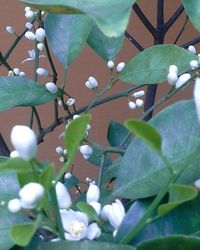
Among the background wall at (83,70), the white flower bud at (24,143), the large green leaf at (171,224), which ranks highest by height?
the white flower bud at (24,143)

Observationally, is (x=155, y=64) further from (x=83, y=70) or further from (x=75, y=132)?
(x=83, y=70)

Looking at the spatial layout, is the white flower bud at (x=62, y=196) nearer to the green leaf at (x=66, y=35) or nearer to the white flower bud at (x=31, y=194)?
the white flower bud at (x=31, y=194)

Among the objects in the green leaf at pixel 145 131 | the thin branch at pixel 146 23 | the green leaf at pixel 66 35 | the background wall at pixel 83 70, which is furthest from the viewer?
the background wall at pixel 83 70

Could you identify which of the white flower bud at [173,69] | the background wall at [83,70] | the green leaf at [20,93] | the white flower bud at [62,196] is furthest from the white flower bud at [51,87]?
the background wall at [83,70]

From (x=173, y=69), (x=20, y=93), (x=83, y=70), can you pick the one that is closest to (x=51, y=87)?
(x=20, y=93)

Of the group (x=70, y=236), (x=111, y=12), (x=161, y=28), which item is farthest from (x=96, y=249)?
(x=161, y=28)

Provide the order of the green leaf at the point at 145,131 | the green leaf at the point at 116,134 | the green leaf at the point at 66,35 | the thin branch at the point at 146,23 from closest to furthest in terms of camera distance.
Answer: the green leaf at the point at 145,131
the green leaf at the point at 66,35
the green leaf at the point at 116,134
the thin branch at the point at 146,23
